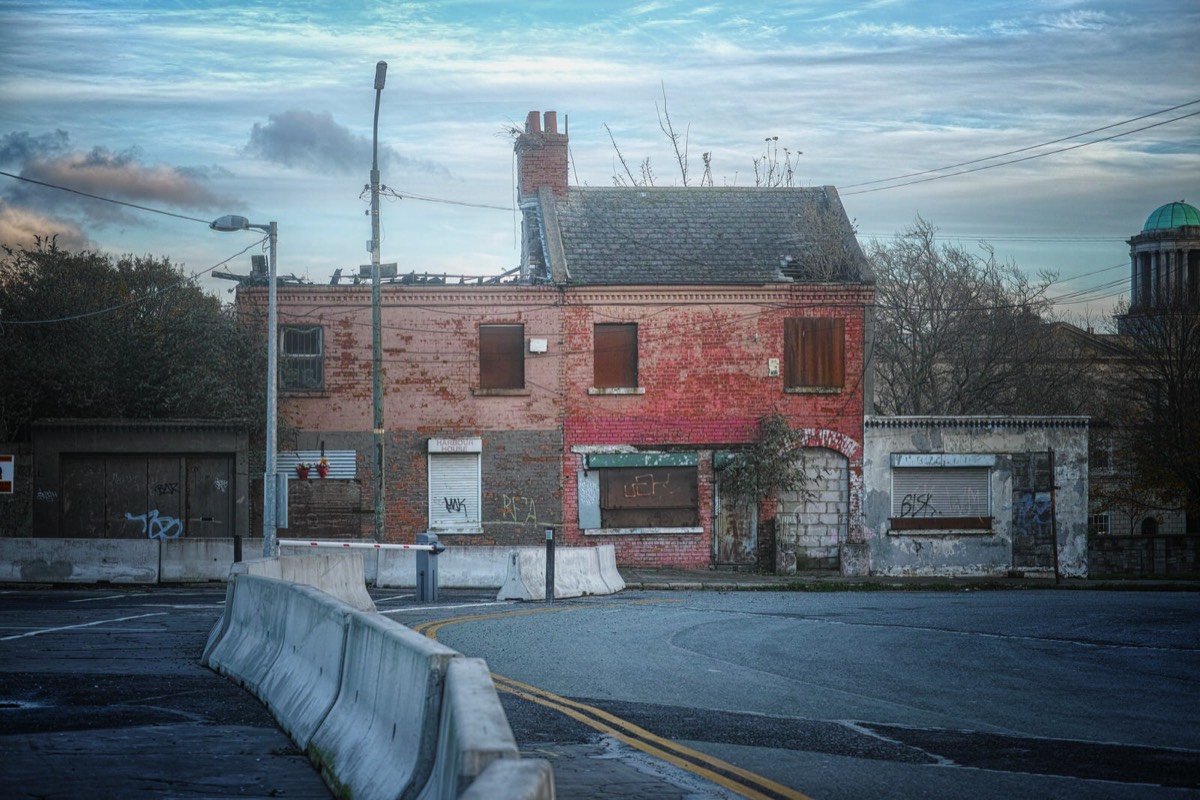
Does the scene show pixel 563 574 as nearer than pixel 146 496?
Yes

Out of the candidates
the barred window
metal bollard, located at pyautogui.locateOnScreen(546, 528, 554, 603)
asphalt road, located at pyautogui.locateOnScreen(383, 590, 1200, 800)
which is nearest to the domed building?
the barred window

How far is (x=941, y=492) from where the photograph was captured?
1416 inches

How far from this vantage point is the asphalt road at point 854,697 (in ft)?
25.6

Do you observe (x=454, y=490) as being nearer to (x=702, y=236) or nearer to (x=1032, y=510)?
(x=702, y=236)

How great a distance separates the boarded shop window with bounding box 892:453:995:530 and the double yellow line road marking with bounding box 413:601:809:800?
2514cm

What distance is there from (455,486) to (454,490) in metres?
0.11

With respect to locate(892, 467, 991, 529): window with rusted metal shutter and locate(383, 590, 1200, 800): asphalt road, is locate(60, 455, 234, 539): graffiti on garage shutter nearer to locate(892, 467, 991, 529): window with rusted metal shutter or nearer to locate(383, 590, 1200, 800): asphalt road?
locate(383, 590, 1200, 800): asphalt road

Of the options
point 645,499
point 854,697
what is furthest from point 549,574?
point 645,499

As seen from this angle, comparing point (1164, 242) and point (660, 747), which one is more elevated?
point (1164, 242)

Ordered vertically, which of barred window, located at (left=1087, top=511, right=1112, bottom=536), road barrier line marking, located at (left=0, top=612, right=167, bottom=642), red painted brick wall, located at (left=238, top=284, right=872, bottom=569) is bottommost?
barred window, located at (left=1087, top=511, right=1112, bottom=536)

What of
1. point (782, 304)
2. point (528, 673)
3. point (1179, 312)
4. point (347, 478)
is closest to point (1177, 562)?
point (1179, 312)

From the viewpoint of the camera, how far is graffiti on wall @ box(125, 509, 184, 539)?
109 feet

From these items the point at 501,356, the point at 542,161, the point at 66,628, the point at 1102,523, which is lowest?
the point at 1102,523

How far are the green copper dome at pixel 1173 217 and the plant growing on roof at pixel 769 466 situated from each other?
64397 millimetres
